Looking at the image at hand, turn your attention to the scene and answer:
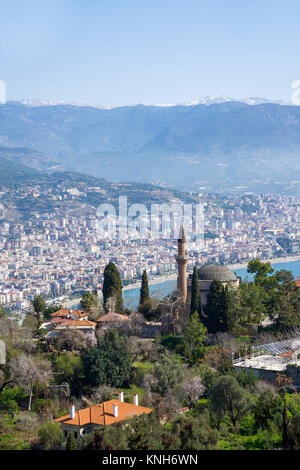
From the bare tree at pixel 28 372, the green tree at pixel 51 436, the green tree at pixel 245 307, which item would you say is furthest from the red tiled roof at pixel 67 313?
the green tree at pixel 51 436

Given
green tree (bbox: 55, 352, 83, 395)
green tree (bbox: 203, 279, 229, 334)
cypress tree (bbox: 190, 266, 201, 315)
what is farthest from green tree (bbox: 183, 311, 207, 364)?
green tree (bbox: 55, 352, 83, 395)

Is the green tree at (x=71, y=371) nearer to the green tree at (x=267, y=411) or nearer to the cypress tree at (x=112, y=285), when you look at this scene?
the cypress tree at (x=112, y=285)

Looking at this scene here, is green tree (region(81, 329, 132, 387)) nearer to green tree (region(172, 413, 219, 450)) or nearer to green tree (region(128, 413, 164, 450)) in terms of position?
green tree (region(128, 413, 164, 450))

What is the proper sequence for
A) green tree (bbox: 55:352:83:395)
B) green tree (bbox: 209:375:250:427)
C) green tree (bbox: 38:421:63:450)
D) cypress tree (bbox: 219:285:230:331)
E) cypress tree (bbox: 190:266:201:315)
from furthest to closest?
cypress tree (bbox: 190:266:201:315) < cypress tree (bbox: 219:285:230:331) < green tree (bbox: 55:352:83:395) < green tree (bbox: 209:375:250:427) < green tree (bbox: 38:421:63:450)

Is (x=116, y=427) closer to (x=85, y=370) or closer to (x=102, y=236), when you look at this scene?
(x=85, y=370)

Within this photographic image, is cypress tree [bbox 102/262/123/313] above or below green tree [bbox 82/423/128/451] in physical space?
above

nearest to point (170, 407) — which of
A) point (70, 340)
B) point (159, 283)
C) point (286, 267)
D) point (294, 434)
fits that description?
point (294, 434)

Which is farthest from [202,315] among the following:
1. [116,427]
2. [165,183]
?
[165,183]
